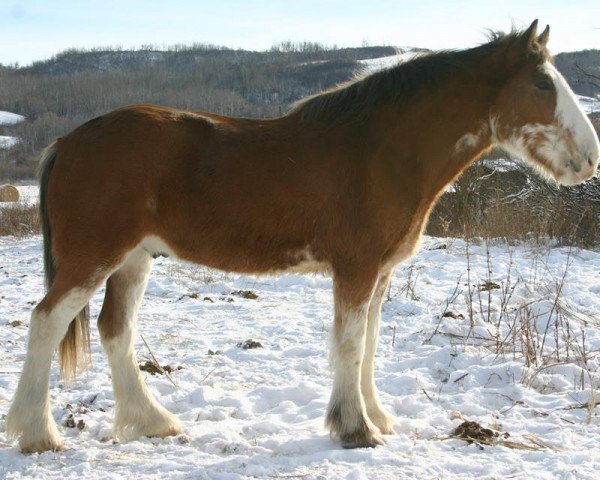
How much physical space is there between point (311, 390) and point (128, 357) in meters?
1.40

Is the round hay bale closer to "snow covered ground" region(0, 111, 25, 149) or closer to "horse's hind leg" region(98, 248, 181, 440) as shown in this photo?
"horse's hind leg" region(98, 248, 181, 440)

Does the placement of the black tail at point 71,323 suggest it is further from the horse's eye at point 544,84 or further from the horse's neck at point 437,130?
the horse's eye at point 544,84

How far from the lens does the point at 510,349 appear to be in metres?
5.54

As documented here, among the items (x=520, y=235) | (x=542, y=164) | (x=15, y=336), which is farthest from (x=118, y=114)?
(x=520, y=235)

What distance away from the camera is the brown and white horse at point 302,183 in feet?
12.5

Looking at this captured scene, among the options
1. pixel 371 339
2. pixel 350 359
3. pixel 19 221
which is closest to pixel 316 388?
pixel 371 339

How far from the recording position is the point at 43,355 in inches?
149

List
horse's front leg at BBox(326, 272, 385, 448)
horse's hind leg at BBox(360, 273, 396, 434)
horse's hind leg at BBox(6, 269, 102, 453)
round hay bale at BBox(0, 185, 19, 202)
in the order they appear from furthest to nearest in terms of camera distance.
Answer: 1. round hay bale at BBox(0, 185, 19, 202)
2. horse's hind leg at BBox(360, 273, 396, 434)
3. horse's front leg at BBox(326, 272, 385, 448)
4. horse's hind leg at BBox(6, 269, 102, 453)

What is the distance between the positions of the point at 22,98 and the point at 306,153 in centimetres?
11913

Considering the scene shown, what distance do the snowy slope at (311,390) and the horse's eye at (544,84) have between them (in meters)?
2.14

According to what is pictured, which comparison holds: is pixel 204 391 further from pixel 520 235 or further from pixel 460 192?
pixel 460 192

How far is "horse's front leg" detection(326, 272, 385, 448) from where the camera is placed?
3867 mm

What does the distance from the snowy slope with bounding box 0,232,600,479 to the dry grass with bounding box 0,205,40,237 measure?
28.5ft

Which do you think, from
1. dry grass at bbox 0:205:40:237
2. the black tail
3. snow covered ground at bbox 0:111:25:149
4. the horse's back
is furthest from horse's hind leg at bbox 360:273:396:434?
snow covered ground at bbox 0:111:25:149
